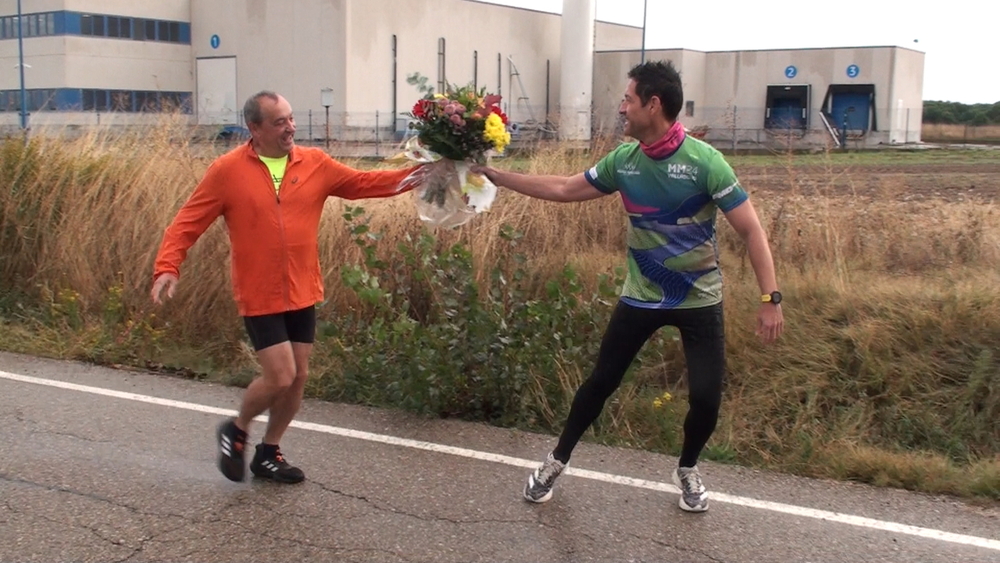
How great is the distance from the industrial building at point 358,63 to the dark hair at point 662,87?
4197cm

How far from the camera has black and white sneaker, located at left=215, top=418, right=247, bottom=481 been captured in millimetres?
5180

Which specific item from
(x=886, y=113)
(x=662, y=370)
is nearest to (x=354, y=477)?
(x=662, y=370)

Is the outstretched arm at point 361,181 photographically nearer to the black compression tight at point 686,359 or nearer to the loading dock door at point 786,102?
the black compression tight at point 686,359

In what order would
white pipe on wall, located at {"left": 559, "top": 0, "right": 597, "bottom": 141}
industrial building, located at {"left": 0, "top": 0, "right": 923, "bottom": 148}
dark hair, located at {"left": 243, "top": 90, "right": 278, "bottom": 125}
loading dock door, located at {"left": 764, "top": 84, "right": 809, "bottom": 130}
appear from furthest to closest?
loading dock door, located at {"left": 764, "top": 84, "right": 809, "bottom": 130} < white pipe on wall, located at {"left": 559, "top": 0, "right": 597, "bottom": 141} < industrial building, located at {"left": 0, "top": 0, "right": 923, "bottom": 148} < dark hair, located at {"left": 243, "top": 90, "right": 278, "bottom": 125}

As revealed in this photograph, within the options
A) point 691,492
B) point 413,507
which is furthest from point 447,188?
point 691,492

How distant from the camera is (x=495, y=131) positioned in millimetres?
5320

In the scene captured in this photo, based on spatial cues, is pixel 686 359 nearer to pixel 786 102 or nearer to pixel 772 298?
pixel 772 298

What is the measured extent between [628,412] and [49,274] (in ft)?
21.5

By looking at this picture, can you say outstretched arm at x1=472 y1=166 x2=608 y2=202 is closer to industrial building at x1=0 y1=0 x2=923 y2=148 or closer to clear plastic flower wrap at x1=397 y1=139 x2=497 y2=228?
clear plastic flower wrap at x1=397 y1=139 x2=497 y2=228

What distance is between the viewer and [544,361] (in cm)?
682

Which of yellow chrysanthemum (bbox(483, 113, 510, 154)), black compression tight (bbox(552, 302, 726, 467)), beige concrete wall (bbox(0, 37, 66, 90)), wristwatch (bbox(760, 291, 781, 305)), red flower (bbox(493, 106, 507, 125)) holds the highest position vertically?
beige concrete wall (bbox(0, 37, 66, 90))

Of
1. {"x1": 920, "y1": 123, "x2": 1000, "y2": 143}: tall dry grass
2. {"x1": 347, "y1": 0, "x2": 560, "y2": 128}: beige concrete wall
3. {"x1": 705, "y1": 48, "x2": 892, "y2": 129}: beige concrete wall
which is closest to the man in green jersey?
{"x1": 347, "y1": 0, "x2": 560, "y2": 128}: beige concrete wall

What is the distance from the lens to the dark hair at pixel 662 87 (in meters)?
4.61

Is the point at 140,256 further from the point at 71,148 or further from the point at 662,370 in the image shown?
the point at 662,370
